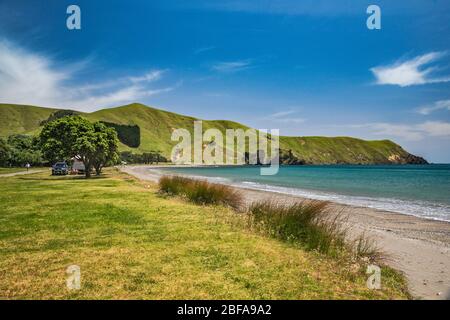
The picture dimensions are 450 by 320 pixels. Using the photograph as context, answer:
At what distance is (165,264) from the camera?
750 cm

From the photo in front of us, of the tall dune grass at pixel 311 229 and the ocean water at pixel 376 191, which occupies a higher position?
the tall dune grass at pixel 311 229

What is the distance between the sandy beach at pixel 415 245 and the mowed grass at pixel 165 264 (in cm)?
73

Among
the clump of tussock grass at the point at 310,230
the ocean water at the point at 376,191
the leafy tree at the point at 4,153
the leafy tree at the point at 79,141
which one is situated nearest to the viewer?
the clump of tussock grass at the point at 310,230

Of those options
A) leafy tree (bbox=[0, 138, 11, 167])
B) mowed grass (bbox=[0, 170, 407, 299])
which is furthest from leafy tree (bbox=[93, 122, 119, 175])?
leafy tree (bbox=[0, 138, 11, 167])

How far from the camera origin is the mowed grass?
239 inches

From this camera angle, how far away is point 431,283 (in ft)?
23.8

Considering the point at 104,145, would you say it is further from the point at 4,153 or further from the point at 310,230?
the point at 4,153

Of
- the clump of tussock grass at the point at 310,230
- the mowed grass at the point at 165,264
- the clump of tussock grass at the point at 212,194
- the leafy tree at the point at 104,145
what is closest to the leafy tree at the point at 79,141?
the leafy tree at the point at 104,145

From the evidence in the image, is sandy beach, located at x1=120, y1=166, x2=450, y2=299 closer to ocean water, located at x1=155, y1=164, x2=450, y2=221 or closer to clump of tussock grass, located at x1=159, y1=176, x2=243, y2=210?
ocean water, located at x1=155, y1=164, x2=450, y2=221

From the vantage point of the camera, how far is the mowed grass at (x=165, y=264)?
608cm

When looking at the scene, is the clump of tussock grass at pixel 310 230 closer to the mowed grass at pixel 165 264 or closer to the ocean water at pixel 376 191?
the mowed grass at pixel 165 264

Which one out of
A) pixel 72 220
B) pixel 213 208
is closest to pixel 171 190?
pixel 213 208
